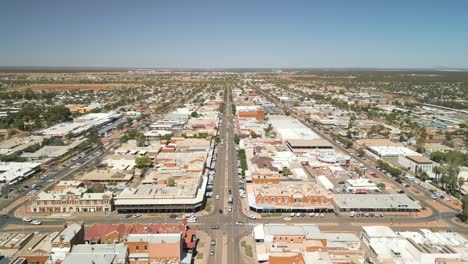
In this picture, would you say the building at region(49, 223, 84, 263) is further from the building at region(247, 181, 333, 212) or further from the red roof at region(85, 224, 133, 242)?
the building at region(247, 181, 333, 212)

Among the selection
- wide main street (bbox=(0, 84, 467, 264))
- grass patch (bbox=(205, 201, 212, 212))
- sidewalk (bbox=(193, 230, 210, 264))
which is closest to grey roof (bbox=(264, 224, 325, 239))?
wide main street (bbox=(0, 84, 467, 264))

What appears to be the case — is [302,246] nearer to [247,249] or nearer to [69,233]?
[247,249]

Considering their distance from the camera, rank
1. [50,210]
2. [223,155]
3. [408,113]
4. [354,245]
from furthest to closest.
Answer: [408,113], [223,155], [50,210], [354,245]

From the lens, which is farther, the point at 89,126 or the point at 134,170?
the point at 89,126

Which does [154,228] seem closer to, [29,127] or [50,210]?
[50,210]

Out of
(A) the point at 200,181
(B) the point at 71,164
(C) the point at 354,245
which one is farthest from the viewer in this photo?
(B) the point at 71,164

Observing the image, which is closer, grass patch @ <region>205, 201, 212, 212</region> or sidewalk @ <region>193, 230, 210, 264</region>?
sidewalk @ <region>193, 230, 210, 264</region>

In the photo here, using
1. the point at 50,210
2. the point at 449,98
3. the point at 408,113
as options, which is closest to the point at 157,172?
the point at 50,210

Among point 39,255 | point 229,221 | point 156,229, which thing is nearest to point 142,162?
point 229,221
